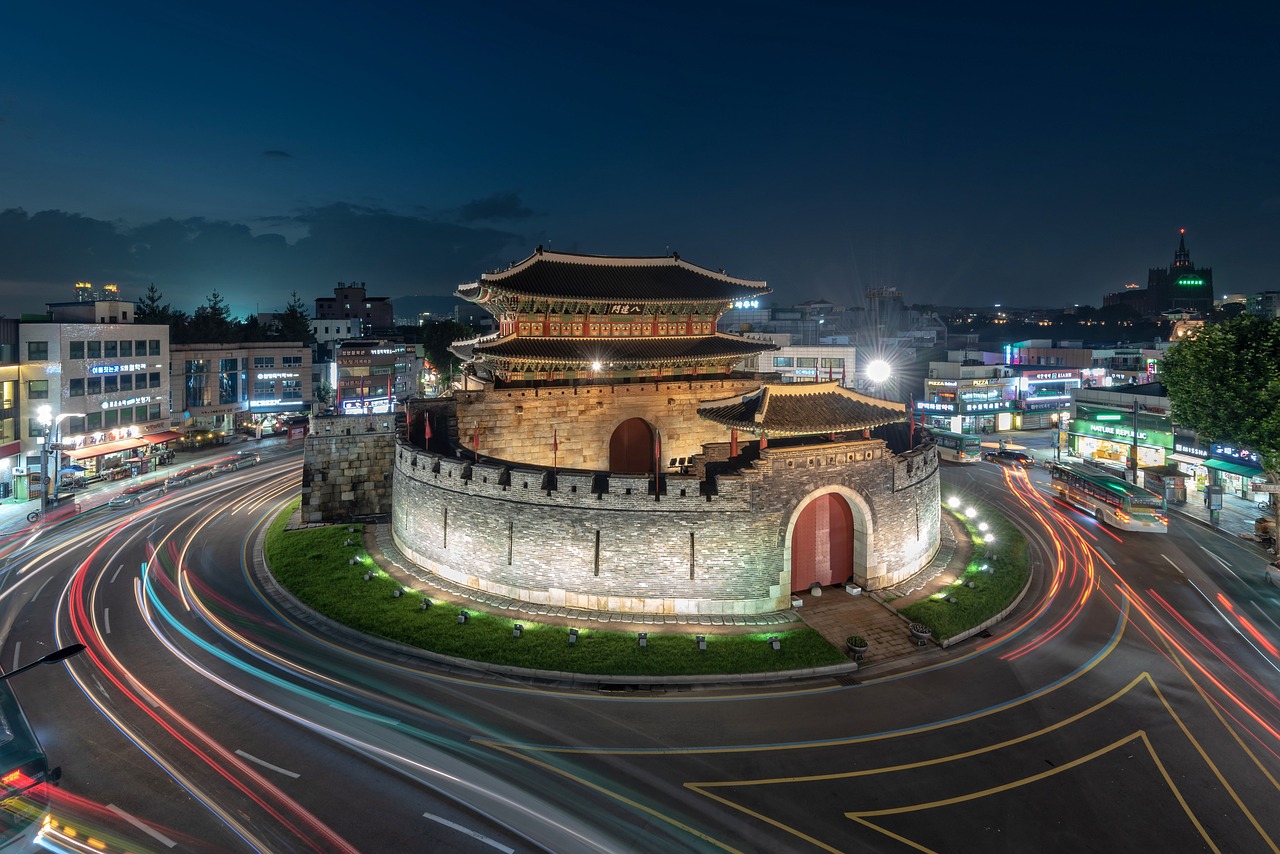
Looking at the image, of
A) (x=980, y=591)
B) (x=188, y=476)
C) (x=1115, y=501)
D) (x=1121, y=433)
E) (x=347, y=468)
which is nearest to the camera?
(x=980, y=591)

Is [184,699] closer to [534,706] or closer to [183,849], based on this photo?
[183,849]

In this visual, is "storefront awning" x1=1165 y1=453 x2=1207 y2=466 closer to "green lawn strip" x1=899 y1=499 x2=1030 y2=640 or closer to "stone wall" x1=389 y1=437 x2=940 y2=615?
"green lawn strip" x1=899 y1=499 x2=1030 y2=640

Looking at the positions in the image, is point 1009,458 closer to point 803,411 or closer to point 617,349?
point 617,349

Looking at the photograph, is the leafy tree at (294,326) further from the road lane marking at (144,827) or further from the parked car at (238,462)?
the road lane marking at (144,827)

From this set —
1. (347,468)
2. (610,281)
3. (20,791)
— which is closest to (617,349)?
(610,281)

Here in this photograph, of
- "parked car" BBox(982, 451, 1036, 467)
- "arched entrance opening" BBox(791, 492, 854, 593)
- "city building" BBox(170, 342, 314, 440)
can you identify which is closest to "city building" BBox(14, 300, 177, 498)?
"city building" BBox(170, 342, 314, 440)

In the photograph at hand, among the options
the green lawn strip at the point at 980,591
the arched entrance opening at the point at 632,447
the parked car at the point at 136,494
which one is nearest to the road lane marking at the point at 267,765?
the green lawn strip at the point at 980,591
